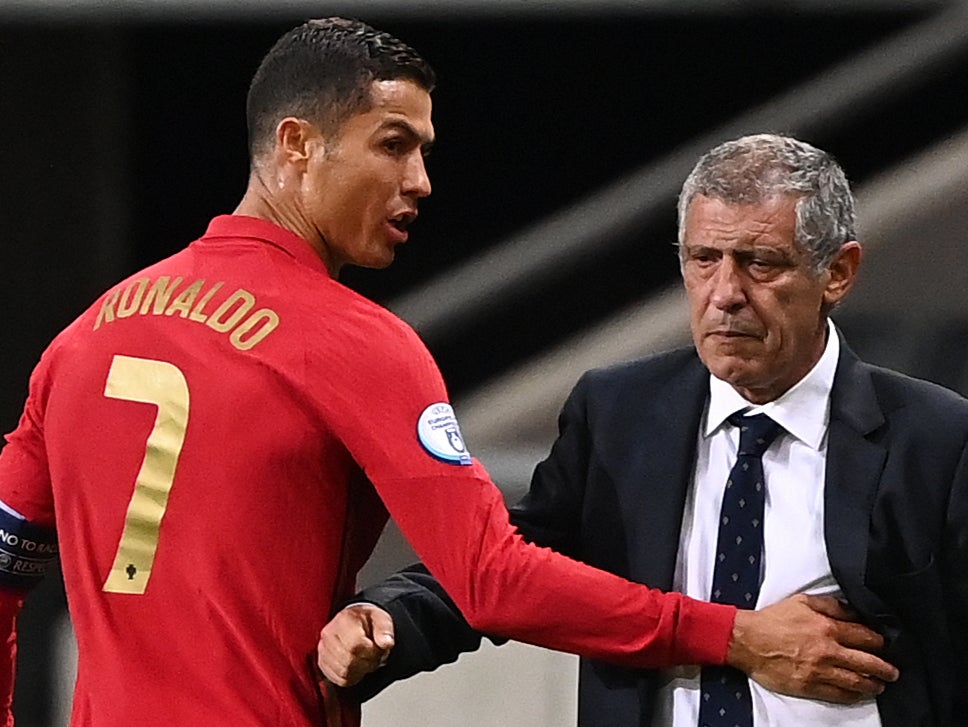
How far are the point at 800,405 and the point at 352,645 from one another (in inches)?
26.1

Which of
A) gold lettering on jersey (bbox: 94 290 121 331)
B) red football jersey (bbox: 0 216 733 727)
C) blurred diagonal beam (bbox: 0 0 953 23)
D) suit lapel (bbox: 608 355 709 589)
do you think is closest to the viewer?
red football jersey (bbox: 0 216 733 727)

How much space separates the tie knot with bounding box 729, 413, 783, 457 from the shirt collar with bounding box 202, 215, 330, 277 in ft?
1.86

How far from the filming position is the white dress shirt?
2352 mm

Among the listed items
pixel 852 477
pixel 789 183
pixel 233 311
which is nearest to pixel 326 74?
pixel 233 311

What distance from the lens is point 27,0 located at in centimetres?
601

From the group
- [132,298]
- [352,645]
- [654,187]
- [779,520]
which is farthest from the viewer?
[654,187]

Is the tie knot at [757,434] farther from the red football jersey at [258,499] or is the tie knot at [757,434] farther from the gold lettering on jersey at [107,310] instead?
the gold lettering on jersey at [107,310]

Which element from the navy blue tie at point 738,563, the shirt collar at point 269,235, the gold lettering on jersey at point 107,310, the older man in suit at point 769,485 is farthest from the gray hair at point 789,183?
the gold lettering on jersey at point 107,310

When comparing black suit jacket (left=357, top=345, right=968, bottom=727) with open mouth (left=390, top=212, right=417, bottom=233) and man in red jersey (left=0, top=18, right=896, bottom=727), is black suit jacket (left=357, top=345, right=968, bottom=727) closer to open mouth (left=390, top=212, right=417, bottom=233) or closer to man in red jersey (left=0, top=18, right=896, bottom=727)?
man in red jersey (left=0, top=18, right=896, bottom=727)

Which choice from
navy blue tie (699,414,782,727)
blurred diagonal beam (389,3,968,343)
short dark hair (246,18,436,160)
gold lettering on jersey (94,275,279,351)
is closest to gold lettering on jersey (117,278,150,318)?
gold lettering on jersey (94,275,279,351)

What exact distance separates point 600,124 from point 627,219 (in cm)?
62

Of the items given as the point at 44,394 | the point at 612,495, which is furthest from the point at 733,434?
the point at 44,394

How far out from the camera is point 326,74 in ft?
7.63

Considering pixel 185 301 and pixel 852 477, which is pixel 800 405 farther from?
pixel 185 301
